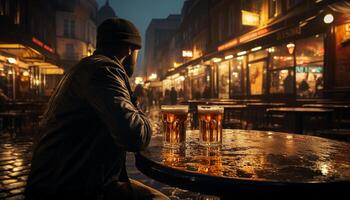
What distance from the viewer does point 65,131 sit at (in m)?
1.53

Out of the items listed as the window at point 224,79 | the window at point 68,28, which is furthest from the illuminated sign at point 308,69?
the window at point 68,28

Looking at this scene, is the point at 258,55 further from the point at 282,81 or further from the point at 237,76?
the point at 237,76

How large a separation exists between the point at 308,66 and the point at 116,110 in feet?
45.0

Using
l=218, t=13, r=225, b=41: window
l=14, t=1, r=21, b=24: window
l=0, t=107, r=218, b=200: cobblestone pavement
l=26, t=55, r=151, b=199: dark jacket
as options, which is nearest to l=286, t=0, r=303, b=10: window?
l=218, t=13, r=225, b=41: window

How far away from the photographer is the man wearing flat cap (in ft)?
4.67

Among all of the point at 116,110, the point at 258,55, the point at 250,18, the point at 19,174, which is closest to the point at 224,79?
the point at 258,55

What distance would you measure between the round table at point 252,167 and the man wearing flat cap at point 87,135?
0.20 m

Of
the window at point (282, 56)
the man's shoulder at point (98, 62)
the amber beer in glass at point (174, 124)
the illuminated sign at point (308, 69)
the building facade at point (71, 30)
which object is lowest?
the amber beer in glass at point (174, 124)

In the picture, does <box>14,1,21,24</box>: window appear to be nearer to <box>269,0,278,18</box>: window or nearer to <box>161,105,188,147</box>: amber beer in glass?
<box>269,0,278,18</box>: window

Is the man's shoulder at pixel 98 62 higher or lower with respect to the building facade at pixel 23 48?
lower

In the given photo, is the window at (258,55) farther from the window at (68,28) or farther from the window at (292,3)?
the window at (68,28)

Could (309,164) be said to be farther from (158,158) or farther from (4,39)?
(4,39)

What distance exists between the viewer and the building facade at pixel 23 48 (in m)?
14.6

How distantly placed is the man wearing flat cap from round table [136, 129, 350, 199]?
197 millimetres
